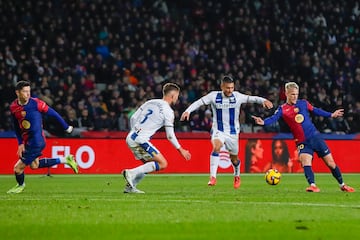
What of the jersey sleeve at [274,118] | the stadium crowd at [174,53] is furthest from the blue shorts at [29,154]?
the stadium crowd at [174,53]

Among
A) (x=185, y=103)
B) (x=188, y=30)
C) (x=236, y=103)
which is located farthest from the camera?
(x=188, y=30)

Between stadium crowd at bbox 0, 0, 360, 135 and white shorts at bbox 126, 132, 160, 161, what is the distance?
11193 millimetres

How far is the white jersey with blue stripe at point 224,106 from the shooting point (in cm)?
1891

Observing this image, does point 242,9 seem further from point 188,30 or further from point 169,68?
point 169,68

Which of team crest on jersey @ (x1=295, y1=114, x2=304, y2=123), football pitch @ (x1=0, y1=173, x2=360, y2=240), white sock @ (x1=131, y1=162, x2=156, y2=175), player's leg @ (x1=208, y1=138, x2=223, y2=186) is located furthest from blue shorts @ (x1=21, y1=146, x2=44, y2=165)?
team crest on jersey @ (x1=295, y1=114, x2=304, y2=123)

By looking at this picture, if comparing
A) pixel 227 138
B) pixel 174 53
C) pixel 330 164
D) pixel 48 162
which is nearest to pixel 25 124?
pixel 48 162

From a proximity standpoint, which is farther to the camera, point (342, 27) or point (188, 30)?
point (342, 27)

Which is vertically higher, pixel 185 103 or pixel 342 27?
pixel 342 27

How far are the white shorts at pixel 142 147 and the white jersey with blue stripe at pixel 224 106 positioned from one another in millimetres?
2993

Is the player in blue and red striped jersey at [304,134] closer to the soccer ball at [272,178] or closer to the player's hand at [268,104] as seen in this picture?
the player's hand at [268,104]

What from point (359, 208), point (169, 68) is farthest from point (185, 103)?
point (359, 208)

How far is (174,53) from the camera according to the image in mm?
32188

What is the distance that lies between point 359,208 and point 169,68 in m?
19.5

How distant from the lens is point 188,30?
3431cm
